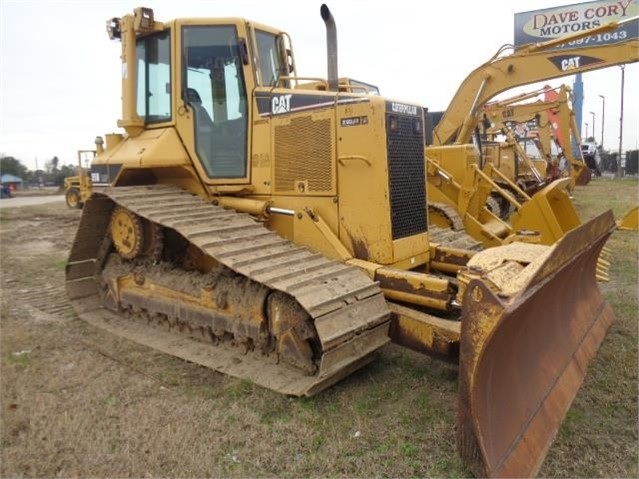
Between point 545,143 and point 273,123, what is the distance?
15031 mm

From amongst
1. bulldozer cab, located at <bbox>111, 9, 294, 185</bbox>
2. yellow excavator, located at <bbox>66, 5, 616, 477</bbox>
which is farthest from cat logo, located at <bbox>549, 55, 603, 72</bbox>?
bulldozer cab, located at <bbox>111, 9, 294, 185</bbox>

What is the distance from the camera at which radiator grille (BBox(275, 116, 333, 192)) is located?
188 inches

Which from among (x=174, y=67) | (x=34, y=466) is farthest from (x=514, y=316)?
(x=174, y=67)

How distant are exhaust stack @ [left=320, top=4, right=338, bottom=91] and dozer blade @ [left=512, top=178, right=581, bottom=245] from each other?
11.6 ft

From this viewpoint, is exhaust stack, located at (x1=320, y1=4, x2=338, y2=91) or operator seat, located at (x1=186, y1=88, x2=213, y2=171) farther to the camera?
operator seat, located at (x1=186, y1=88, x2=213, y2=171)

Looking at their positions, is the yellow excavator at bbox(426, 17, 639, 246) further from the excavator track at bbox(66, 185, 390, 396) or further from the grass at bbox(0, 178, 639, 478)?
the excavator track at bbox(66, 185, 390, 396)

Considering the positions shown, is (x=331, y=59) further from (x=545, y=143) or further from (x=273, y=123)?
(x=545, y=143)

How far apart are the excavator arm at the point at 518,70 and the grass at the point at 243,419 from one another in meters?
5.04

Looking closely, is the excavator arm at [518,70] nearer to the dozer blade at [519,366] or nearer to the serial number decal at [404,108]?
the serial number decal at [404,108]

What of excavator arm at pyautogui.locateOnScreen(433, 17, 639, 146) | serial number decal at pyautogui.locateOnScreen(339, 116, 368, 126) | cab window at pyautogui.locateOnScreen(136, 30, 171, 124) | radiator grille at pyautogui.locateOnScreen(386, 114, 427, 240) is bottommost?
radiator grille at pyautogui.locateOnScreen(386, 114, 427, 240)

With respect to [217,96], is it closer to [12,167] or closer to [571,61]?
[571,61]

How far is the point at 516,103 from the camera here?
15781 mm

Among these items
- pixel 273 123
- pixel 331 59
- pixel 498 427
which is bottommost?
pixel 498 427

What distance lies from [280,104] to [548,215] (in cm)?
399
